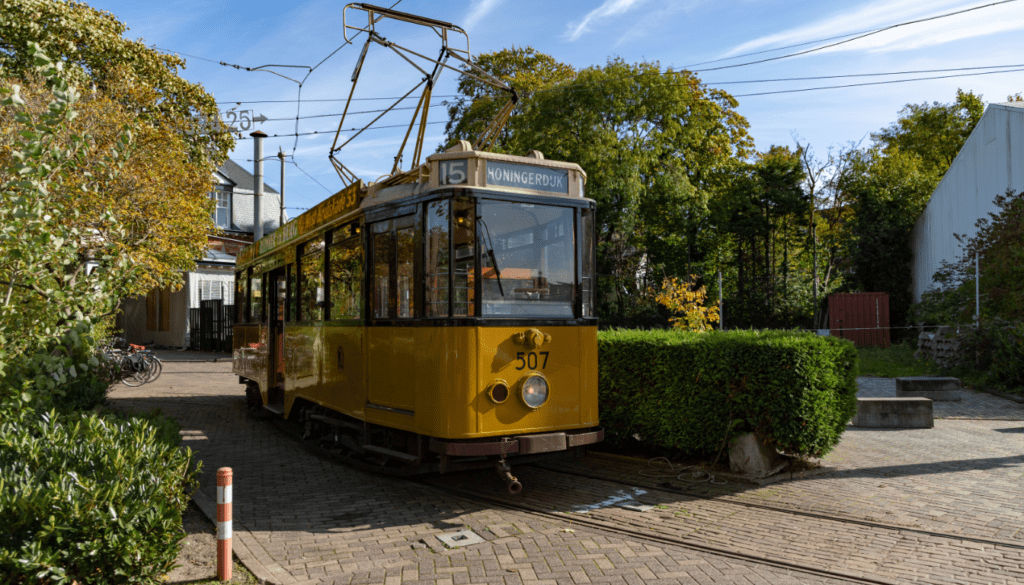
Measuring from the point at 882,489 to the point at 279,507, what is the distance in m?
5.90

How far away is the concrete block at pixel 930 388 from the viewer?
538 inches

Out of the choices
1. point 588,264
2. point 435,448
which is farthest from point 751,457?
point 435,448

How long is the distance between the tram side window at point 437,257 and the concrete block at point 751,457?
3519 mm

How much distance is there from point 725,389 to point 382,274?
3.82 m

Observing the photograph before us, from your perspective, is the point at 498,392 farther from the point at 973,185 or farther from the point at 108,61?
the point at 973,185

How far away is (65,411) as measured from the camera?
7.45 meters

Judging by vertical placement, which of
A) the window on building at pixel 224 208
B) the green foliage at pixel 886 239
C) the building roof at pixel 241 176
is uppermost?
the building roof at pixel 241 176

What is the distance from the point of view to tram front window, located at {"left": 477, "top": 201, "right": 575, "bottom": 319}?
6660mm

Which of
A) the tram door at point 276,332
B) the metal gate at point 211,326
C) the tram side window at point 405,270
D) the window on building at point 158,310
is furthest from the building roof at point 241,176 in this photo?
the tram side window at point 405,270

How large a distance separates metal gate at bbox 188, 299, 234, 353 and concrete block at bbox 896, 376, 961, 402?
23.4 m

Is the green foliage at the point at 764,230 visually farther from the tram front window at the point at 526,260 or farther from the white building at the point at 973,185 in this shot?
the tram front window at the point at 526,260

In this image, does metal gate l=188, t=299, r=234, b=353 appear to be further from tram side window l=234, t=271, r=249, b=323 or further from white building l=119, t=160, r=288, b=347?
tram side window l=234, t=271, r=249, b=323

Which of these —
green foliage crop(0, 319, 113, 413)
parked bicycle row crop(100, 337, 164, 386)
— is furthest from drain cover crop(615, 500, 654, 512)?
parked bicycle row crop(100, 337, 164, 386)

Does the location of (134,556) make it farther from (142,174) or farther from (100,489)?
(142,174)
